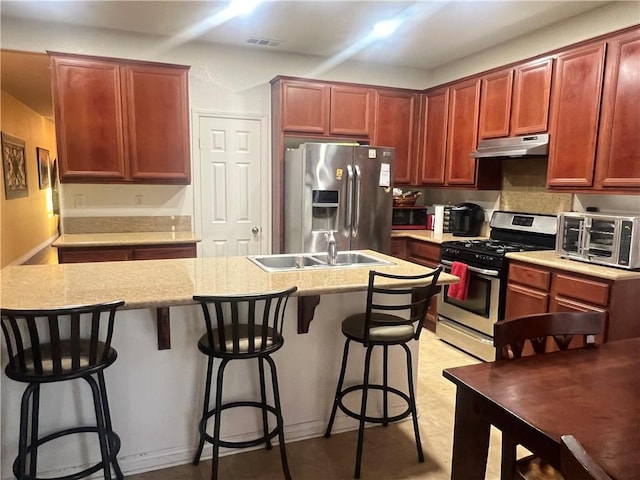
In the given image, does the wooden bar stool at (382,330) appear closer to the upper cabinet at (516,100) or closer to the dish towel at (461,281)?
the dish towel at (461,281)

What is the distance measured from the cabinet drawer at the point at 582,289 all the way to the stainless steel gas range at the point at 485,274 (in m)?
0.43

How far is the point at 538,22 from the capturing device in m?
3.47

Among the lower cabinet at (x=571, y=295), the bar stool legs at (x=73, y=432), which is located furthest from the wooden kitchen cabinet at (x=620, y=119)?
the bar stool legs at (x=73, y=432)

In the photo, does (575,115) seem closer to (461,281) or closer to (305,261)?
(461,281)

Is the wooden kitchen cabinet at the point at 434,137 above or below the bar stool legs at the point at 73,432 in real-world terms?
above

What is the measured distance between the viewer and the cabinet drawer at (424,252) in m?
4.05

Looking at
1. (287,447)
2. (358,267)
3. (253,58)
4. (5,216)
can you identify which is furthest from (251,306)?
(5,216)

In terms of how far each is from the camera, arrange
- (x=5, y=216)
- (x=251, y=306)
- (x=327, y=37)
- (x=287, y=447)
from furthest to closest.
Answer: (x=5, y=216)
(x=327, y=37)
(x=287, y=447)
(x=251, y=306)

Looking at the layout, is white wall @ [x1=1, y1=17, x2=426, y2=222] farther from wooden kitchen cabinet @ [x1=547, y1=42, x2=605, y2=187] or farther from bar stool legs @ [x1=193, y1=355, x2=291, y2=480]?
bar stool legs @ [x1=193, y1=355, x2=291, y2=480]

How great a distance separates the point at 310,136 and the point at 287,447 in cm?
288

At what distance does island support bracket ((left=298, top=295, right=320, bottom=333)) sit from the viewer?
2.17m

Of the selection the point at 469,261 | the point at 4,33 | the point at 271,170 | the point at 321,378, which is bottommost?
the point at 321,378

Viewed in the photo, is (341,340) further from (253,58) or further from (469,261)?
(253,58)

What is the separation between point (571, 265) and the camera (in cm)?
286
